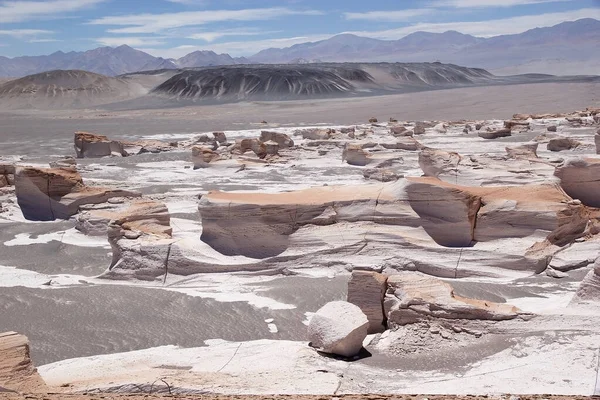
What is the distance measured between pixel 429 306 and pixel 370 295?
0.57m

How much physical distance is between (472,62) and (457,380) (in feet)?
529

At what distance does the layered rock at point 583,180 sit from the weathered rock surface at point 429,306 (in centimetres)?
410

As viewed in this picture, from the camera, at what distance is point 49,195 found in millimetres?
11312

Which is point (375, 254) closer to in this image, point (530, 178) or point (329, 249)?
point (329, 249)

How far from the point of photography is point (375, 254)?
25.4 ft

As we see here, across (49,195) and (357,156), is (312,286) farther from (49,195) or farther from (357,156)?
(357,156)

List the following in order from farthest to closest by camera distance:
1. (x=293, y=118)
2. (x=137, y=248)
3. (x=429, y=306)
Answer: (x=293, y=118) < (x=137, y=248) < (x=429, y=306)

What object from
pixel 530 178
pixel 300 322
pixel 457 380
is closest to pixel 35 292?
pixel 300 322

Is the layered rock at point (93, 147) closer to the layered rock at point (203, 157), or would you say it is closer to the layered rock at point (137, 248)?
the layered rock at point (203, 157)

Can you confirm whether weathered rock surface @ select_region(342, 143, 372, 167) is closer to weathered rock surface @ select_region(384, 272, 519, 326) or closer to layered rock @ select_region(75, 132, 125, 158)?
layered rock @ select_region(75, 132, 125, 158)

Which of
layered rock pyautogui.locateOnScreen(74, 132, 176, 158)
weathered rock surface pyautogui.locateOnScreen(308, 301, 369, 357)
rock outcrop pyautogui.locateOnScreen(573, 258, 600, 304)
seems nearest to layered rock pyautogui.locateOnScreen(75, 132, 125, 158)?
layered rock pyautogui.locateOnScreen(74, 132, 176, 158)

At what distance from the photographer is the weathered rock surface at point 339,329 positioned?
541 cm

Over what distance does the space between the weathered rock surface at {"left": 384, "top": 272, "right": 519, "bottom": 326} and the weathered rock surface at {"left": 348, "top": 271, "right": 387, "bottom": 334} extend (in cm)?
8

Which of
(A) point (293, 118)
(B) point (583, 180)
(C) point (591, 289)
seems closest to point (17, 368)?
(C) point (591, 289)
